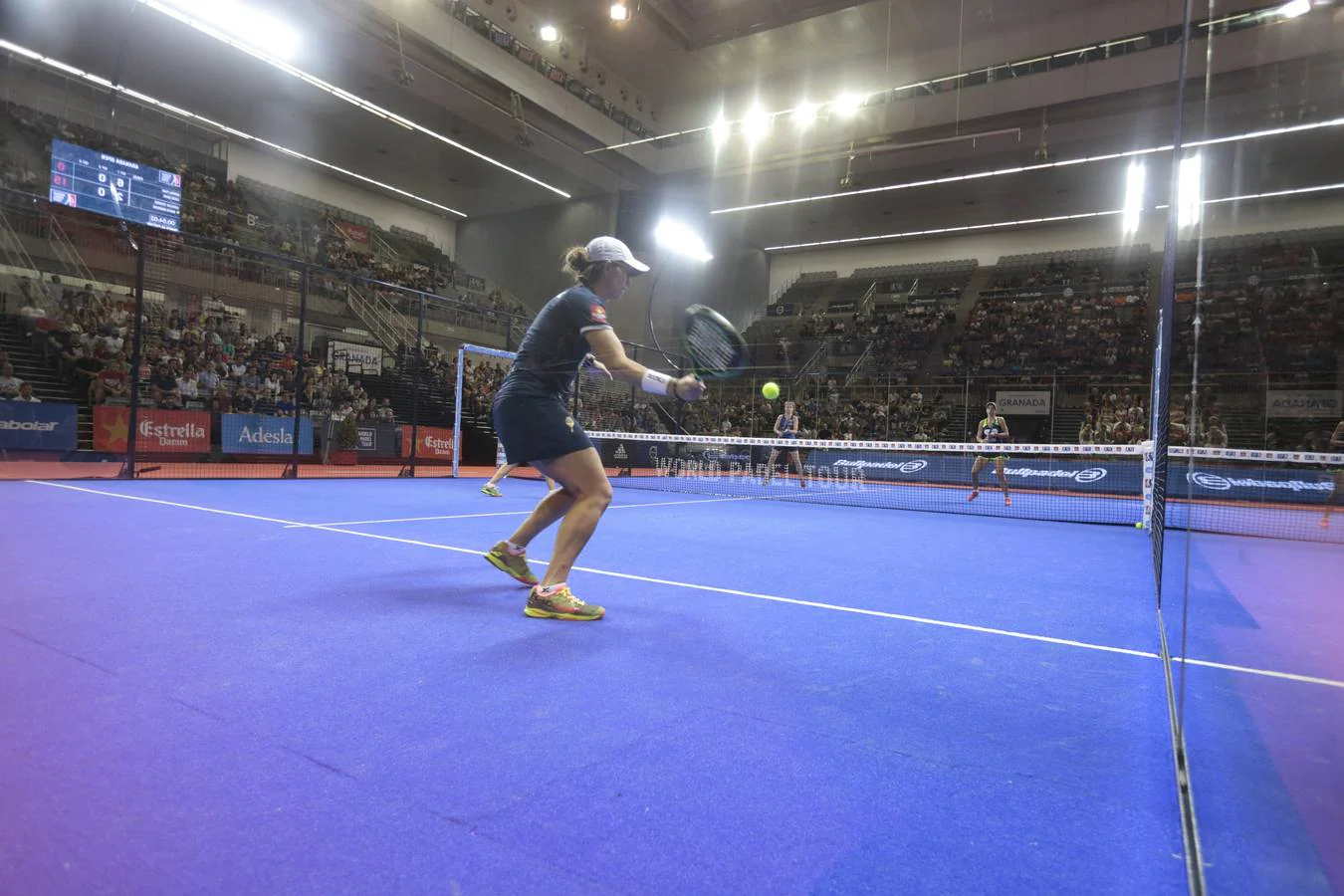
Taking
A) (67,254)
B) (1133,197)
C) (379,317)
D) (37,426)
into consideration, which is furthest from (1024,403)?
(67,254)

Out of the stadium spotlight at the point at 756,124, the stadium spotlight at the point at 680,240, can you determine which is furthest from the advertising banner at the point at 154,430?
the stadium spotlight at the point at 756,124

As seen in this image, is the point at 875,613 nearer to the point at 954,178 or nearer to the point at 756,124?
the point at 756,124

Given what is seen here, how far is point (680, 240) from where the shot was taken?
24016 millimetres

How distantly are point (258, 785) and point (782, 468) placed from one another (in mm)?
17367

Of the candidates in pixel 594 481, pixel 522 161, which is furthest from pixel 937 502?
pixel 522 161

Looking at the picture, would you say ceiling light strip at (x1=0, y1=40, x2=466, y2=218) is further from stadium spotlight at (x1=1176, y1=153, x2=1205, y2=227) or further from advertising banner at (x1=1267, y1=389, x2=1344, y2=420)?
advertising banner at (x1=1267, y1=389, x2=1344, y2=420)

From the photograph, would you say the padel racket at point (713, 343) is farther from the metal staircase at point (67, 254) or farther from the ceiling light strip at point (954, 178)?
the metal staircase at point (67, 254)

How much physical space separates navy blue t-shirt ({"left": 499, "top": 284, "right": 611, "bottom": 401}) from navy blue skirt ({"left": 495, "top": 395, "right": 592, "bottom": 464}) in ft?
0.20

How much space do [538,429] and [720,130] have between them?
18.4m

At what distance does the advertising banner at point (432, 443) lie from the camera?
16406mm

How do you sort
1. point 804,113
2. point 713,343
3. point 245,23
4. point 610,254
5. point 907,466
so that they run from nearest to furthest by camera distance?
point 610,254
point 713,343
point 245,23
point 907,466
point 804,113

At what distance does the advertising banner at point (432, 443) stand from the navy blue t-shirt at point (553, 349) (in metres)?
13.4

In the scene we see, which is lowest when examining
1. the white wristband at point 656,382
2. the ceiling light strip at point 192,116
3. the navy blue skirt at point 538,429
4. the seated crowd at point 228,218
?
the navy blue skirt at point 538,429

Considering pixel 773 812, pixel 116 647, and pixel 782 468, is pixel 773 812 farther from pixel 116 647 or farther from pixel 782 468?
pixel 782 468
